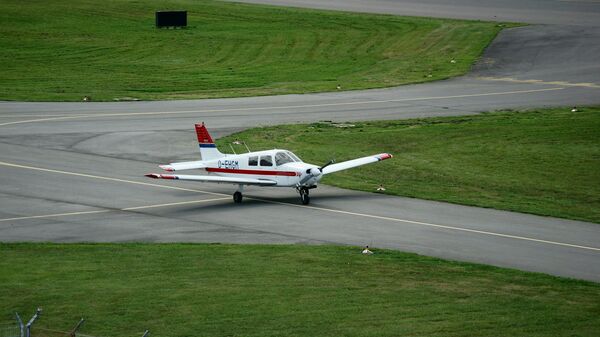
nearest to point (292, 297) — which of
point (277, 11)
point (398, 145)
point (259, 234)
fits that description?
point (259, 234)

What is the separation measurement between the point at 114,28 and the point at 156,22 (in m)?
4.23

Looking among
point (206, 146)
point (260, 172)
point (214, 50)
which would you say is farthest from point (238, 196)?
point (214, 50)

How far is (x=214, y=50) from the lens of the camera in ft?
322

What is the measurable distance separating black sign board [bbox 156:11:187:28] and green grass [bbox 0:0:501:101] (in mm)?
1233

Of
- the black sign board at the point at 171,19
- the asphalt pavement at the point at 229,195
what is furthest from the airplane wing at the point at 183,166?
the black sign board at the point at 171,19

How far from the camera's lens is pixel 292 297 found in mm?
35375

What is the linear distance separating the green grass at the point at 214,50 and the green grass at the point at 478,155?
1647 cm

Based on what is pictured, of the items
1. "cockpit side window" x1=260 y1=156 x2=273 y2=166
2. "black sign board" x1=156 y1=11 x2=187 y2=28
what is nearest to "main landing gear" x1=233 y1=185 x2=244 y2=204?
"cockpit side window" x1=260 y1=156 x2=273 y2=166

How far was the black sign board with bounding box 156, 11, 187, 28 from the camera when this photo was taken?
10731cm

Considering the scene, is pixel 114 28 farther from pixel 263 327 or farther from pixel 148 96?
pixel 263 327

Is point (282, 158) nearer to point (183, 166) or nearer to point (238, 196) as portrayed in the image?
point (238, 196)

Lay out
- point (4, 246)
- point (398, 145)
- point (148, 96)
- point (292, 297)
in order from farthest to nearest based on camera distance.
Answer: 1. point (148, 96)
2. point (398, 145)
3. point (4, 246)
4. point (292, 297)

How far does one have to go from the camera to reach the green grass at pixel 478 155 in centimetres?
5125

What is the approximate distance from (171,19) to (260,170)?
61406mm
